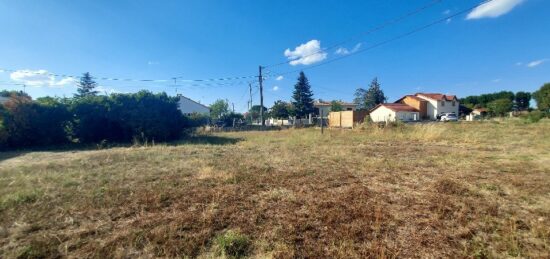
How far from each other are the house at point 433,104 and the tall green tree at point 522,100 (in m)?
20.4

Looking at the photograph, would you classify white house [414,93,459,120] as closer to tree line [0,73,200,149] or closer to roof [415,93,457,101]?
roof [415,93,457,101]

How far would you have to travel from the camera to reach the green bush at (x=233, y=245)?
2322 millimetres

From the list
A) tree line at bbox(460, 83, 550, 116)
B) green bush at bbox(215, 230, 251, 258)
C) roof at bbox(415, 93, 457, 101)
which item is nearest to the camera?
green bush at bbox(215, 230, 251, 258)

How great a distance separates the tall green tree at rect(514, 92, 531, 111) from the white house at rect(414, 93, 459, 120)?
68.6 feet

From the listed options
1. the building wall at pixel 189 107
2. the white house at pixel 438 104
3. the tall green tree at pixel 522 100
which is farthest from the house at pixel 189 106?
the tall green tree at pixel 522 100

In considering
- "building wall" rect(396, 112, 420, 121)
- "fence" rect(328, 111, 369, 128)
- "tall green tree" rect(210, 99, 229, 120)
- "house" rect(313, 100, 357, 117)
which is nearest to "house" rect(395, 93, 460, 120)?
"building wall" rect(396, 112, 420, 121)

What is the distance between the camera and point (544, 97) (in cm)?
3419

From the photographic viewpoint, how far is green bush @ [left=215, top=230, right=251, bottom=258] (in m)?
2.32

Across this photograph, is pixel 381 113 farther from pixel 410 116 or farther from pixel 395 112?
pixel 410 116

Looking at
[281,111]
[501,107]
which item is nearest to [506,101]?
[501,107]

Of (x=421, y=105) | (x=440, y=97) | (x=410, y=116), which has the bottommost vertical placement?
(x=410, y=116)

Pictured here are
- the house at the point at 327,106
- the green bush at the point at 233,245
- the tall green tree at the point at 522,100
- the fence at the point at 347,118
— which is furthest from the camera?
the house at the point at 327,106

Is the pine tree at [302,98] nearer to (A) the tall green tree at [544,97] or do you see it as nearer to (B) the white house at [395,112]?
(B) the white house at [395,112]

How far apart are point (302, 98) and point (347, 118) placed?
18.0 metres
